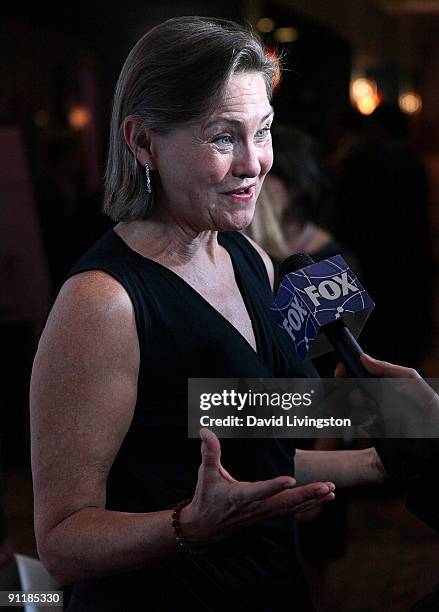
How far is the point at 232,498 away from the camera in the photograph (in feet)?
3.16

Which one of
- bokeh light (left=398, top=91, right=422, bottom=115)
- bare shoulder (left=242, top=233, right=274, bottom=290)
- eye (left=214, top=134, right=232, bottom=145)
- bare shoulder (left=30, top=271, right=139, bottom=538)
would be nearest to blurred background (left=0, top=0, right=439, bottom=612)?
bare shoulder (left=242, top=233, right=274, bottom=290)

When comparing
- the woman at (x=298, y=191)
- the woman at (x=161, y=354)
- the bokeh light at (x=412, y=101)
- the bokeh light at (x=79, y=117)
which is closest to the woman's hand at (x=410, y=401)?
the woman at (x=161, y=354)

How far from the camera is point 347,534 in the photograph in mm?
3186

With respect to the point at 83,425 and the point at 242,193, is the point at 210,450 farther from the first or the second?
the point at 242,193

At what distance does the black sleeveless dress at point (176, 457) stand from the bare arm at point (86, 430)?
32 mm

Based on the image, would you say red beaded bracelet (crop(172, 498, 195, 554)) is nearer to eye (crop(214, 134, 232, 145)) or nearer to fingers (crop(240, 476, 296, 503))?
fingers (crop(240, 476, 296, 503))

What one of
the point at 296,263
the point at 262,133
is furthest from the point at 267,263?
the point at 262,133

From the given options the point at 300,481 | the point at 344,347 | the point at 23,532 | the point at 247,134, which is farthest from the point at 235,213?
the point at 23,532

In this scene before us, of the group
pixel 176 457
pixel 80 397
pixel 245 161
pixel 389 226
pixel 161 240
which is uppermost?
pixel 245 161

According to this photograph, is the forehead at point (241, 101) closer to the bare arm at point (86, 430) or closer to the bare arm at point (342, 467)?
the bare arm at point (86, 430)

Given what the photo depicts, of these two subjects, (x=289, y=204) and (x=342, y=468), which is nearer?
(x=342, y=468)

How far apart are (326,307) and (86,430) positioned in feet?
0.99

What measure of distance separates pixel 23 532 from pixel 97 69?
7.64ft

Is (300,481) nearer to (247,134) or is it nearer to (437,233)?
(247,134)
